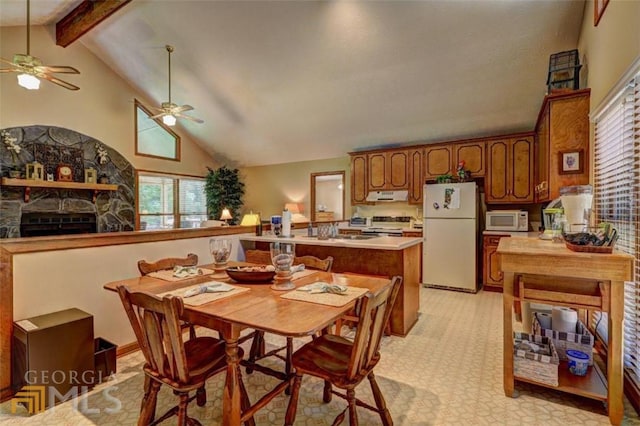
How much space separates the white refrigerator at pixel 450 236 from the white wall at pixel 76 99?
564 centimetres

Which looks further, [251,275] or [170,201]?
[170,201]

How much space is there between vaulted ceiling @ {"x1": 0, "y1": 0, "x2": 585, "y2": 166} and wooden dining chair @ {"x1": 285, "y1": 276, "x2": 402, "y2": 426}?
3.37 metres

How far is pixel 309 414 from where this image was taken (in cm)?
187

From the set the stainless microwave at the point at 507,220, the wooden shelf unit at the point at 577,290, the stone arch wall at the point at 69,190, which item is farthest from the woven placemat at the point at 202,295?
the stone arch wall at the point at 69,190

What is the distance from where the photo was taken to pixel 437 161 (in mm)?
5250

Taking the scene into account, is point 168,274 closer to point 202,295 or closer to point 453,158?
point 202,295

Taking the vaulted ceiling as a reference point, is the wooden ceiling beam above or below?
above

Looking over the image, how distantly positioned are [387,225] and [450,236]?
53.4 inches

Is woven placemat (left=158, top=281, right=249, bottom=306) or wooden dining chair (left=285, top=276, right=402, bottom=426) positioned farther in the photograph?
woven placemat (left=158, top=281, right=249, bottom=306)

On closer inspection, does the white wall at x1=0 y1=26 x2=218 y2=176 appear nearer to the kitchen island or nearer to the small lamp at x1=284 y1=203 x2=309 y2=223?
the small lamp at x1=284 y1=203 x2=309 y2=223

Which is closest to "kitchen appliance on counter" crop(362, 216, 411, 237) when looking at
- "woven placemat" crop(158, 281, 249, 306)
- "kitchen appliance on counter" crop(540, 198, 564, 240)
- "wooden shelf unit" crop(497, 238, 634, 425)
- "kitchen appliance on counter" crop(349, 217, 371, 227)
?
"kitchen appliance on counter" crop(349, 217, 371, 227)

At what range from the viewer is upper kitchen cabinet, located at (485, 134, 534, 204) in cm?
461

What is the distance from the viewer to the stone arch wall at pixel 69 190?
487 cm
